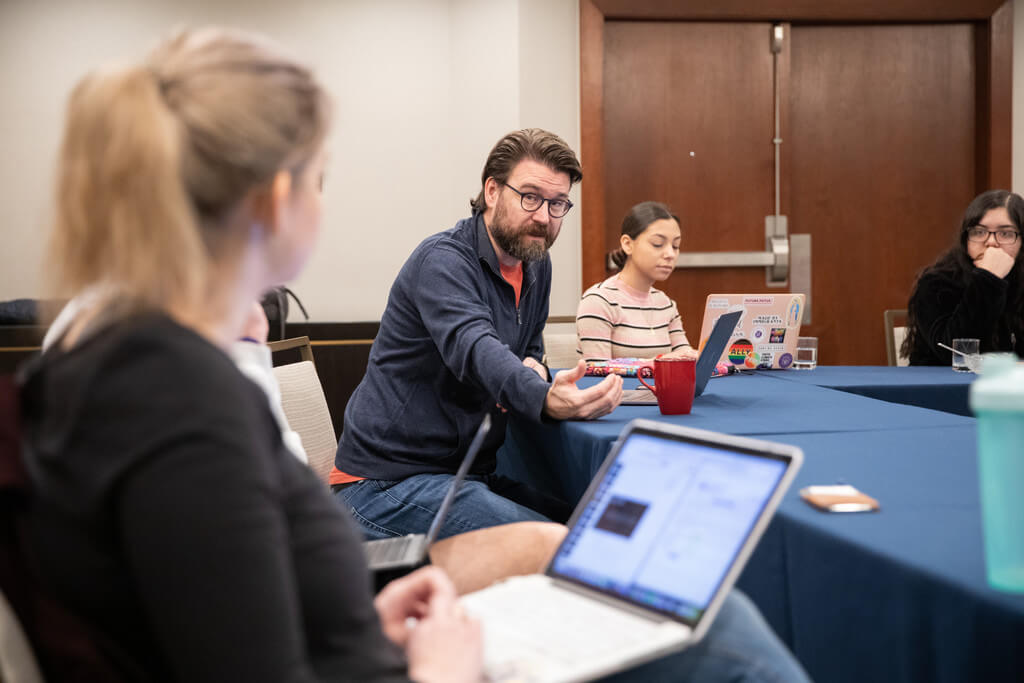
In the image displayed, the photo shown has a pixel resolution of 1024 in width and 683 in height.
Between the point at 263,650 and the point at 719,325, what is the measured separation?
5.24 feet

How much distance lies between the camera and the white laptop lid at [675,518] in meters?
0.81

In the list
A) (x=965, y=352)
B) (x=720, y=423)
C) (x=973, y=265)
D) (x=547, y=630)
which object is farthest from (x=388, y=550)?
(x=973, y=265)

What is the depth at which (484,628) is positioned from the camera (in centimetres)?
84

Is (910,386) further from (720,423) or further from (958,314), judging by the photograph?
(720,423)

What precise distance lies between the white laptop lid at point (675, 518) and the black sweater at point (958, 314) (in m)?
2.54

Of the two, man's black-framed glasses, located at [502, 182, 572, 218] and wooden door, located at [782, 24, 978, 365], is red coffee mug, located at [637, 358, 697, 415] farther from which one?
wooden door, located at [782, 24, 978, 365]

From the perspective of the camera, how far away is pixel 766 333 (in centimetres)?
288

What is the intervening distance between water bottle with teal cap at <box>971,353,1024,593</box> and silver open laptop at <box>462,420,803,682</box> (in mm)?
166

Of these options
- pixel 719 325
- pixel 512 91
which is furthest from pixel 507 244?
pixel 512 91

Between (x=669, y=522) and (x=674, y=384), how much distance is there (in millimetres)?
1069

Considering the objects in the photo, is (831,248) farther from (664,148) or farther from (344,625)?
(344,625)

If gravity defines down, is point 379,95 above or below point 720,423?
above

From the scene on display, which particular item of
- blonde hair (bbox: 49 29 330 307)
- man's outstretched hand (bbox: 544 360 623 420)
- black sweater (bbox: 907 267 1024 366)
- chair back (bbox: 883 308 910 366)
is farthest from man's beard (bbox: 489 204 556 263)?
chair back (bbox: 883 308 910 366)

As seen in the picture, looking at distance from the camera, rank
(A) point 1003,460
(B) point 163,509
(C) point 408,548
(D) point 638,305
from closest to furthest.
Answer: (B) point 163,509 → (A) point 1003,460 → (C) point 408,548 → (D) point 638,305
